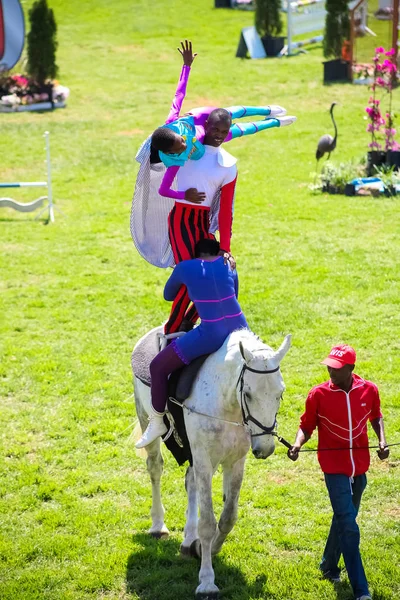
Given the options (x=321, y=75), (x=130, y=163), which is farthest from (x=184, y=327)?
(x=321, y=75)

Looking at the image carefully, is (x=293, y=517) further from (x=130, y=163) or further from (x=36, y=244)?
(x=130, y=163)

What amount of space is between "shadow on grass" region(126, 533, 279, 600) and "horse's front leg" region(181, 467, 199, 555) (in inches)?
4.7

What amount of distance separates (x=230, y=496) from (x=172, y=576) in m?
0.82

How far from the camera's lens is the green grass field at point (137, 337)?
22.3 feet

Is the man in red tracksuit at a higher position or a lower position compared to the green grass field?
higher

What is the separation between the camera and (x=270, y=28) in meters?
30.6

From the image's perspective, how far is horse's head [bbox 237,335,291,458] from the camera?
220 inches

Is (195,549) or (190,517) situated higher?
(190,517)

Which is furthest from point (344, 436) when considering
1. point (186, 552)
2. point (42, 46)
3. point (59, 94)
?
point (42, 46)

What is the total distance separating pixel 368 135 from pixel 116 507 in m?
16.2

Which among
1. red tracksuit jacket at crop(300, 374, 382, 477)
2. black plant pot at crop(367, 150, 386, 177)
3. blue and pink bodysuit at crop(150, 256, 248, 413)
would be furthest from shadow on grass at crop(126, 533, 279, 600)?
black plant pot at crop(367, 150, 386, 177)

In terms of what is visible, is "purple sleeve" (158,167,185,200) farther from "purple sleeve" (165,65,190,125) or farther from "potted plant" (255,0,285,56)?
"potted plant" (255,0,285,56)

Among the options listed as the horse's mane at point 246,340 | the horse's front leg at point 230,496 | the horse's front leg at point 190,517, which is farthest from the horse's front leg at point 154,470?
the horse's mane at point 246,340

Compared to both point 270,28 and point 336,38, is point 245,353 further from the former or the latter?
point 270,28
